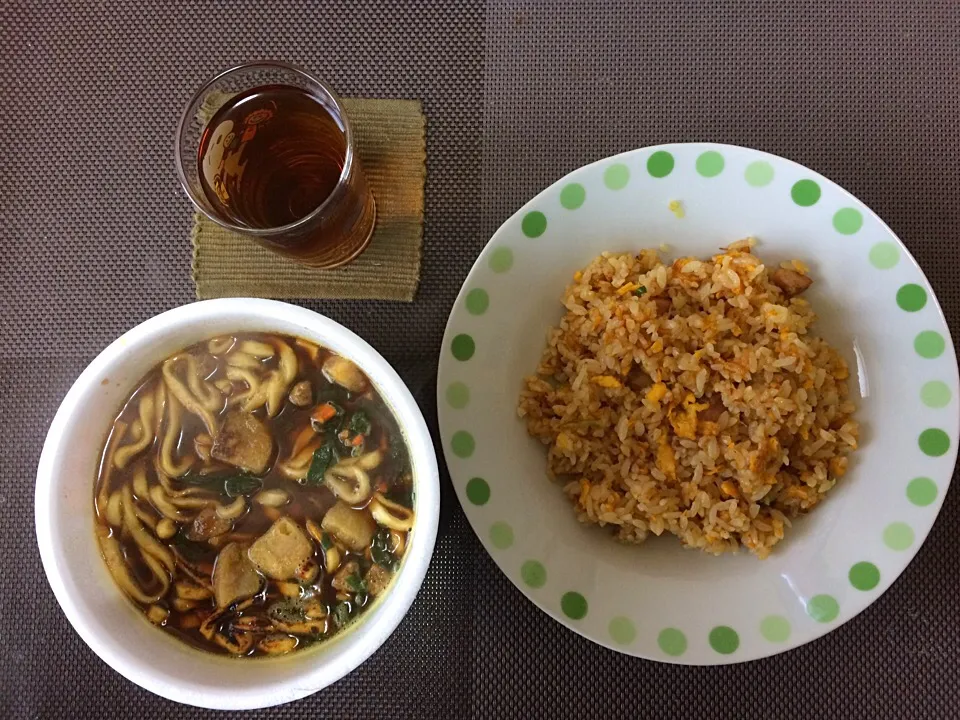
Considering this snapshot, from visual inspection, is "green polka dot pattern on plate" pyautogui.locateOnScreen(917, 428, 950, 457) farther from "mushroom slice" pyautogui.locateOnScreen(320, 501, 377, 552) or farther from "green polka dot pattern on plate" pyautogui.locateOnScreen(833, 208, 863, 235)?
"mushroom slice" pyautogui.locateOnScreen(320, 501, 377, 552)

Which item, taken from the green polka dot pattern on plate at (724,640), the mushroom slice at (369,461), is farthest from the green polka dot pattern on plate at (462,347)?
the green polka dot pattern on plate at (724,640)

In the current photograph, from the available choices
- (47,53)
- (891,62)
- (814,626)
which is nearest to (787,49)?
(891,62)

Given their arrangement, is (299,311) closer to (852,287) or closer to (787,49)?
(852,287)

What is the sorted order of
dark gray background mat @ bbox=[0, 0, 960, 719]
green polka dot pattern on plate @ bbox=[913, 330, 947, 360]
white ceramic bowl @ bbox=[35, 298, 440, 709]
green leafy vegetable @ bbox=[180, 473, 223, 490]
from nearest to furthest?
1. white ceramic bowl @ bbox=[35, 298, 440, 709]
2. green leafy vegetable @ bbox=[180, 473, 223, 490]
3. green polka dot pattern on plate @ bbox=[913, 330, 947, 360]
4. dark gray background mat @ bbox=[0, 0, 960, 719]

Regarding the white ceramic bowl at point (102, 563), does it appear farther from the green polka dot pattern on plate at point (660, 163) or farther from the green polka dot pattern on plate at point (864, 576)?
the green polka dot pattern on plate at point (864, 576)

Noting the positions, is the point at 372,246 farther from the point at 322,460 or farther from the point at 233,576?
the point at 233,576

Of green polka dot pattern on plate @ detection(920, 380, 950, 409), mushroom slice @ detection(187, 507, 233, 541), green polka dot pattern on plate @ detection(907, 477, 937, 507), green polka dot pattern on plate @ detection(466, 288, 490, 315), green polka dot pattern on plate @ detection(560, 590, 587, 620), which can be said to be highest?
green polka dot pattern on plate @ detection(466, 288, 490, 315)

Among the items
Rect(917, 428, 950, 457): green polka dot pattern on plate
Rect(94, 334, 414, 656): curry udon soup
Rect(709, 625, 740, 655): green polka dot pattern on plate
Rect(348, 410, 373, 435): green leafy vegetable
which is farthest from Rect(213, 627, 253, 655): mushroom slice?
Rect(917, 428, 950, 457): green polka dot pattern on plate
